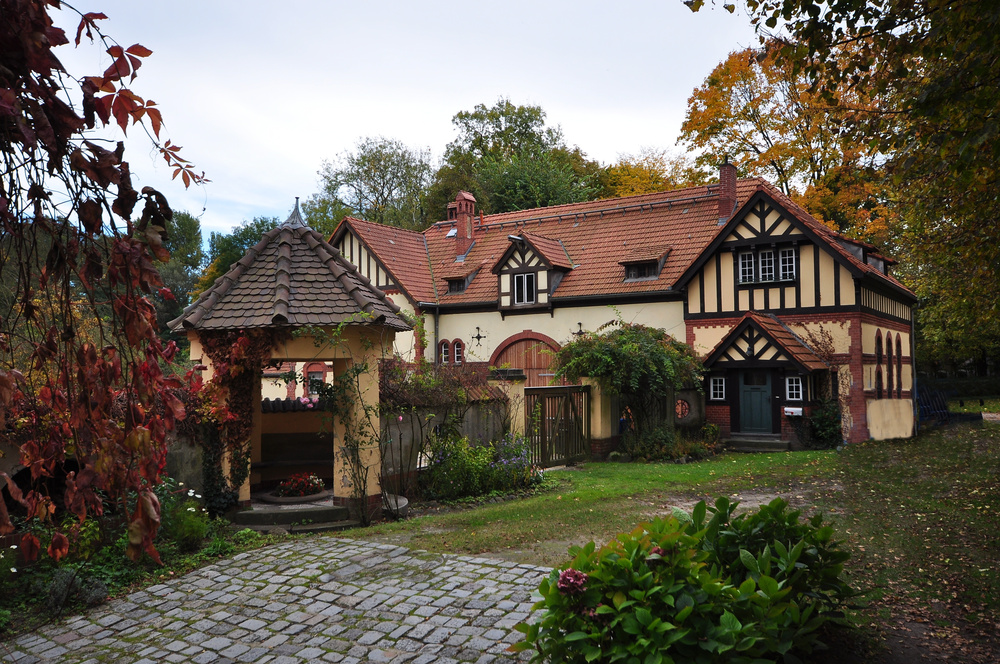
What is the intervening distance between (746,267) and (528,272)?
7980mm

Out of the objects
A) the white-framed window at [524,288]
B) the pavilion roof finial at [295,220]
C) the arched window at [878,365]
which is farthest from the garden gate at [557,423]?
→ the arched window at [878,365]

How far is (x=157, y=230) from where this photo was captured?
242 centimetres

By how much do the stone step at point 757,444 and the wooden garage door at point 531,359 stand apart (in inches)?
290

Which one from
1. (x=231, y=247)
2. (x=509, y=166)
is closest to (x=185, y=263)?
(x=231, y=247)

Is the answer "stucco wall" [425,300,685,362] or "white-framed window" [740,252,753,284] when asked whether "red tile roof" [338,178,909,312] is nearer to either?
"stucco wall" [425,300,685,362]

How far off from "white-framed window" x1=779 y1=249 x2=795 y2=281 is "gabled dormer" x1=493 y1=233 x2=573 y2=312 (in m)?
7.93

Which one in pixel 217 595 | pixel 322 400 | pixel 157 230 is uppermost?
pixel 157 230

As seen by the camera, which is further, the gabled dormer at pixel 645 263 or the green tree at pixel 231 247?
the green tree at pixel 231 247

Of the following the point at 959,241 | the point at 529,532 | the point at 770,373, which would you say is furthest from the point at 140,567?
the point at 770,373

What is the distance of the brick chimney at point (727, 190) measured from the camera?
2583 cm

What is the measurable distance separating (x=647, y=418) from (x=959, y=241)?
9.46 m

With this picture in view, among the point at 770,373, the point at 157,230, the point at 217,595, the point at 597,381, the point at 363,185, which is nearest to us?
the point at 157,230

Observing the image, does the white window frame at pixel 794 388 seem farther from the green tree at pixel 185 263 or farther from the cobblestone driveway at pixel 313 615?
the green tree at pixel 185 263

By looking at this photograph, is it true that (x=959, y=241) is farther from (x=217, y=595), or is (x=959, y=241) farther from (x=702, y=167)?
(x=702, y=167)
